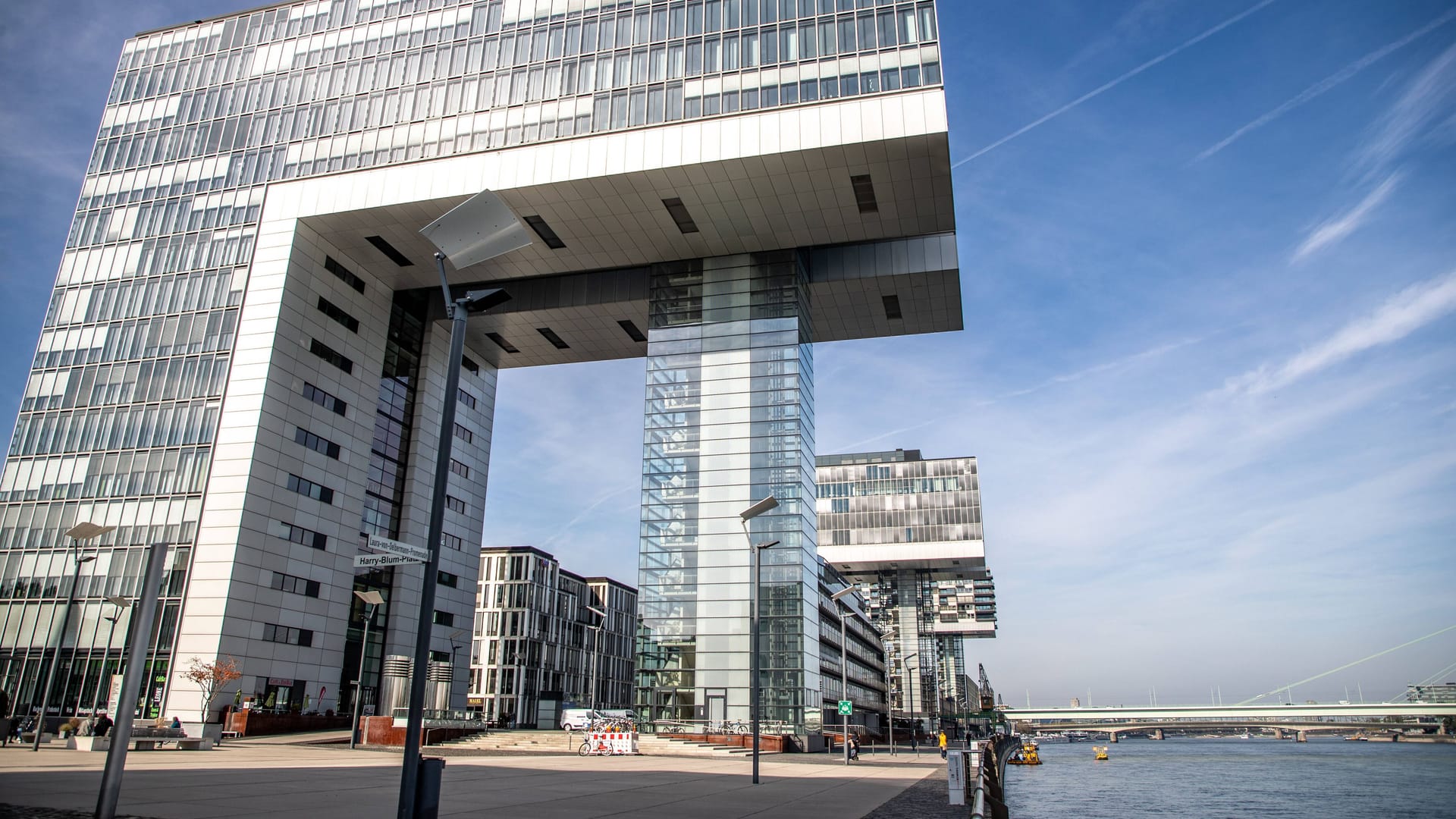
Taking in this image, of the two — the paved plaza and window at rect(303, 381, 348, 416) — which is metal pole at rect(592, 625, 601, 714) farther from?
the paved plaza

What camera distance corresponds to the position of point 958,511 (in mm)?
114688

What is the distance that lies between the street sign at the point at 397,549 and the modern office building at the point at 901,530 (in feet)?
347

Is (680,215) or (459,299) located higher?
(680,215)

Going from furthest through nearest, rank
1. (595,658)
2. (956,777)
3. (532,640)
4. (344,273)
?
(595,658) → (532,640) → (344,273) → (956,777)

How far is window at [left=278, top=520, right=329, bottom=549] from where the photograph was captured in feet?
160

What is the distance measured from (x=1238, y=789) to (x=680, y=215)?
50.3 meters

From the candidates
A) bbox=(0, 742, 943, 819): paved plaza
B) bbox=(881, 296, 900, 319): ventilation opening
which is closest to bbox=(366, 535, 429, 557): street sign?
bbox=(0, 742, 943, 819): paved plaza


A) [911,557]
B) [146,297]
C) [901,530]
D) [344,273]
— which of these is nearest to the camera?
[146,297]

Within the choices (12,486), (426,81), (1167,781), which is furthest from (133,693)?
(1167,781)

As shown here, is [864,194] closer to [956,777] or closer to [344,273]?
[344,273]

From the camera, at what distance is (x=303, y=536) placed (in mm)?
50188

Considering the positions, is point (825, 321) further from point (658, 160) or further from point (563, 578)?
point (563, 578)

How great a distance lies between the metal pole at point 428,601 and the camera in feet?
31.3

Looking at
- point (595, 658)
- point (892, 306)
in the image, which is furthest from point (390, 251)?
point (595, 658)
